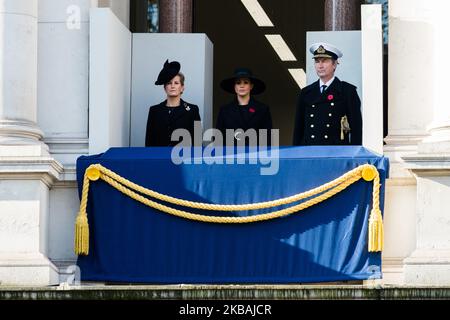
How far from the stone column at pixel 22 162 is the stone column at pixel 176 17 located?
3514 mm

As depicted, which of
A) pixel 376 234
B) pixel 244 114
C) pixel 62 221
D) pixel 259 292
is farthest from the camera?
pixel 244 114

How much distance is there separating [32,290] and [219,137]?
16.3 feet

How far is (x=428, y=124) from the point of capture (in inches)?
1371

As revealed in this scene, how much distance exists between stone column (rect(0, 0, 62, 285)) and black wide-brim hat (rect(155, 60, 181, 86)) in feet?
7.52

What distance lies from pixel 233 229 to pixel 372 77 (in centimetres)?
329

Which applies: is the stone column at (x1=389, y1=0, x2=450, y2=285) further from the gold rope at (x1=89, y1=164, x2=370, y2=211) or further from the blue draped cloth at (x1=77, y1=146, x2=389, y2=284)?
the gold rope at (x1=89, y1=164, x2=370, y2=211)

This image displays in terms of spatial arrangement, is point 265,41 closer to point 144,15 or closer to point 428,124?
point 144,15

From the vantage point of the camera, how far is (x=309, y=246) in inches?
1321

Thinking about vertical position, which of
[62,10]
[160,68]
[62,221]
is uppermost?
[62,10]

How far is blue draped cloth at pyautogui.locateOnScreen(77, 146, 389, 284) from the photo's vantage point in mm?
33500

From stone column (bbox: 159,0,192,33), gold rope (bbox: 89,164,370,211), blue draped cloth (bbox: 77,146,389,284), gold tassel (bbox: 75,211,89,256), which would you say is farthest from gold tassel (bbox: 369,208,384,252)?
stone column (bbox: 159,0,192,33)

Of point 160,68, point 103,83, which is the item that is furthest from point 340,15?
point 103,83
